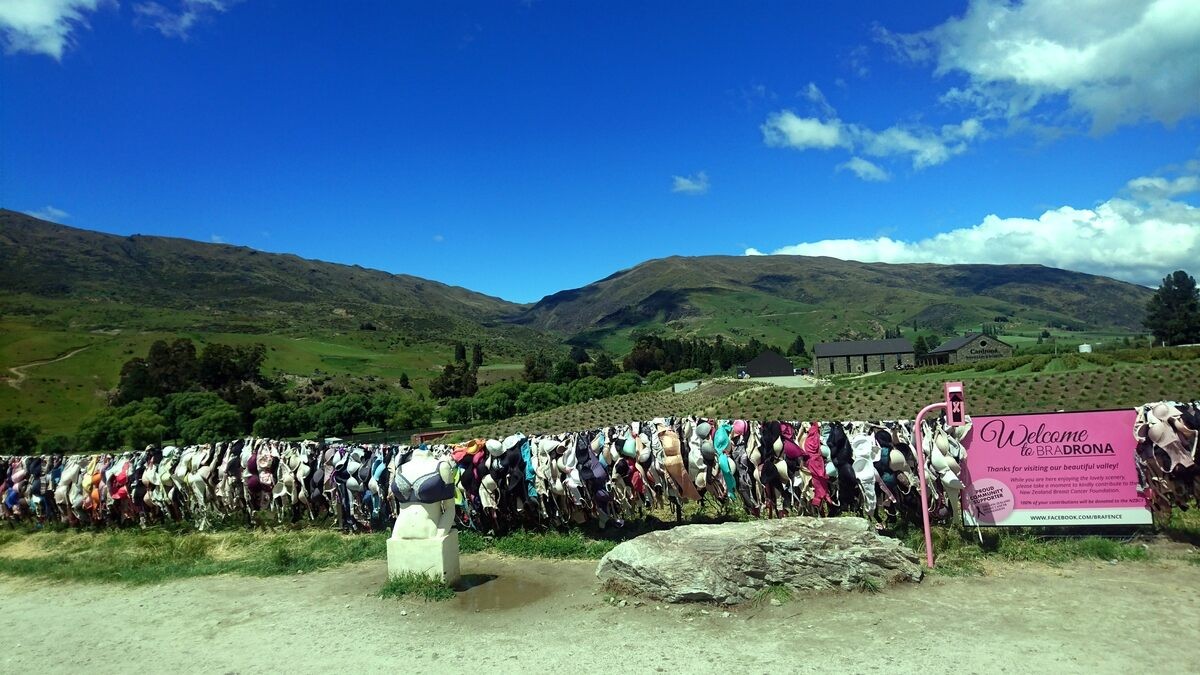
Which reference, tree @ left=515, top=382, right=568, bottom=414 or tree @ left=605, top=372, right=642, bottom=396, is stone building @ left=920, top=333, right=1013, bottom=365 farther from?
tree @ left=515, top=382, right=568, bottom=414

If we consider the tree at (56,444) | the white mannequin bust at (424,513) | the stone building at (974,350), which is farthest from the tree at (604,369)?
the white mannequin bust at (424,513)

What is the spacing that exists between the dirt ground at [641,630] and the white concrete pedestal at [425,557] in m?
0.39

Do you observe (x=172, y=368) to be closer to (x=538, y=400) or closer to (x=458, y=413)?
(x=458, y=413)

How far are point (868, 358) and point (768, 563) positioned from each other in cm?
13036

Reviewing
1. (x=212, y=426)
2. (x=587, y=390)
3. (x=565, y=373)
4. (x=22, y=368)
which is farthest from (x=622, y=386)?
(x=22, y=368)

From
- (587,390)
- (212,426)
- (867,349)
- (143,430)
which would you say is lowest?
(212,426)

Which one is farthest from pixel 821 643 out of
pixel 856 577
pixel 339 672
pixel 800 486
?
pixel 339 672

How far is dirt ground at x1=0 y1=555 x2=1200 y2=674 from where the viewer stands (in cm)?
630

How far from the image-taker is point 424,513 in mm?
9398

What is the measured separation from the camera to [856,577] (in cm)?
810

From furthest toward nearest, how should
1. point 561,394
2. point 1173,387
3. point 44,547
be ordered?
point 561,394
point 1173,387
point 44,547

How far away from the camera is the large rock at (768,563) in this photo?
8.02 metres

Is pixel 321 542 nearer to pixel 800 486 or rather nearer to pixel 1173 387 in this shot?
pixel 800 486

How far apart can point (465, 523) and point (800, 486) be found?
18.1ft
